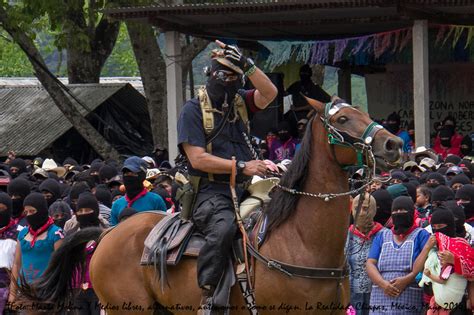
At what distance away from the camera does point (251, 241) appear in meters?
8.59

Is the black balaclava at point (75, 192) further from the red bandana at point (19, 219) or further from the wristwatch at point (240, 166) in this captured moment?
the wristwatch at point (240, 166)

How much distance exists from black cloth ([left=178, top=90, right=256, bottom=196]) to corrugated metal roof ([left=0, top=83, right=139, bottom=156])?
16.3m

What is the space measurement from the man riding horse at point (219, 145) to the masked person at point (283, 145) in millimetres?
9108

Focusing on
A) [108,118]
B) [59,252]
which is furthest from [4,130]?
[59,252]

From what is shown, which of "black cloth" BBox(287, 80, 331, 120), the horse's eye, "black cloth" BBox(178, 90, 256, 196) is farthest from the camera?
"black cloth" BBox(287, 80, 331, 120)

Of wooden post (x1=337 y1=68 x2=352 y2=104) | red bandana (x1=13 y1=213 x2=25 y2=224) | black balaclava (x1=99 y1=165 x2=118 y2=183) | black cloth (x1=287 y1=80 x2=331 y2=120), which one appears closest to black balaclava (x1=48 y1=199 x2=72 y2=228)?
red bandana (x1=13 y1=213 x2=25 y2=224)

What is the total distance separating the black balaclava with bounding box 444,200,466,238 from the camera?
10.2 meters

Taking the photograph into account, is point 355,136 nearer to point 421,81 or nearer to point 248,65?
point 248,65

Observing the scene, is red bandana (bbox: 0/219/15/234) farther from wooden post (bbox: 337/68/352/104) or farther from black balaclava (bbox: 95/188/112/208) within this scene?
wooden post (bbox: 337/68/352/104)

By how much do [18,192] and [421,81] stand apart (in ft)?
23.7

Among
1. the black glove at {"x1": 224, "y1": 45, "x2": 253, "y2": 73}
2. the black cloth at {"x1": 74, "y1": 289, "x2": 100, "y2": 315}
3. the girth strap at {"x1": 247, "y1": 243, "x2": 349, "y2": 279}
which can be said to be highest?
the black glove at {"x1": 224, "y1": 45, "x2": 253, "y2": 73}

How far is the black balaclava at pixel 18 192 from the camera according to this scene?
510 inches

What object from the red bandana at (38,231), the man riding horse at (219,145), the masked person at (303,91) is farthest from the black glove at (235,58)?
the masked person at (303,91)

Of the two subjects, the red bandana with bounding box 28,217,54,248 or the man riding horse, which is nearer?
the man riding horse
